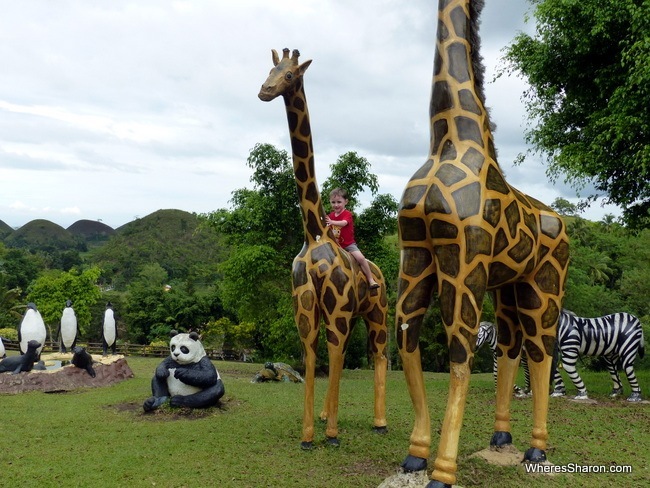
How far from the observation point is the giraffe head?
6074mm

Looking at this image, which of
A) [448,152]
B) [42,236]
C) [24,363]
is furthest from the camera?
[42,236]

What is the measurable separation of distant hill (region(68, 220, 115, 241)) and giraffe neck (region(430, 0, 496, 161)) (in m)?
156

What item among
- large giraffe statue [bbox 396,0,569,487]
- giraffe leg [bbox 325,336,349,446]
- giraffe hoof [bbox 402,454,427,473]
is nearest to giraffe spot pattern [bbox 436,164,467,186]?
large giraffe statue [bbox 396,0,569,487]

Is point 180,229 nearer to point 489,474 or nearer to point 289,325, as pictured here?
point 289,325

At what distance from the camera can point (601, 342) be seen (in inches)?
427

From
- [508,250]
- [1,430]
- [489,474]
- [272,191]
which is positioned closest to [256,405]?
[1,430]

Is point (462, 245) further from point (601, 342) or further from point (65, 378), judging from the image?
point (65, 378)

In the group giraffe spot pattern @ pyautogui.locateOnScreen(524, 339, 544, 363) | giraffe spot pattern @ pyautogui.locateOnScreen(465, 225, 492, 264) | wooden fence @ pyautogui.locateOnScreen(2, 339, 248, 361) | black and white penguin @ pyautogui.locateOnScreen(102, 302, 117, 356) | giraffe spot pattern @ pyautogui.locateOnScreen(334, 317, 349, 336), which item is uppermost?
giraffe spot pattern @ pyautogui.locateOnScreen(465, 225, 492, 264)

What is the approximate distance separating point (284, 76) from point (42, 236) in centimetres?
13225

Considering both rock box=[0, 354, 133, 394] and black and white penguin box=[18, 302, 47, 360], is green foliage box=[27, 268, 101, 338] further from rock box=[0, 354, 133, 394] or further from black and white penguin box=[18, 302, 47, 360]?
black and white penguin box=[18, 302, 47, 360]

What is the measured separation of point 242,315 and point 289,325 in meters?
2.64

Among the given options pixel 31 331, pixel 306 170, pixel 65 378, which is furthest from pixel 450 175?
pixel 31 331

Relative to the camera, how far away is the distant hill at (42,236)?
4397 inches

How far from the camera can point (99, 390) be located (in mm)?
12391
